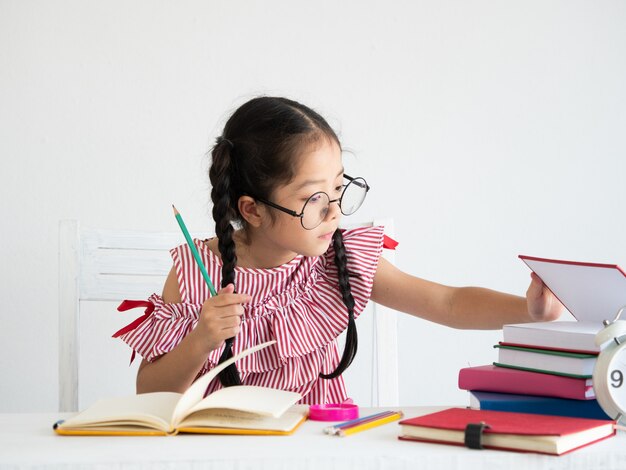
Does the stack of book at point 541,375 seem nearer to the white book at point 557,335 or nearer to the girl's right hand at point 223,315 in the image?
the white book at point 557,335

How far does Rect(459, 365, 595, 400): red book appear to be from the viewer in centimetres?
73

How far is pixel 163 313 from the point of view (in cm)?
120

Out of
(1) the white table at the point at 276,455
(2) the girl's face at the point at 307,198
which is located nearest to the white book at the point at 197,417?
(1) the white table at the point at 276,455

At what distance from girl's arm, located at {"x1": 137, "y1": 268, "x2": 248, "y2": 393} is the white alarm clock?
402mm

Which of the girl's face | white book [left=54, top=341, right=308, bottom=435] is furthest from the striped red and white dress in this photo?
white book [left=54, top=341, right=308, bottom=435]

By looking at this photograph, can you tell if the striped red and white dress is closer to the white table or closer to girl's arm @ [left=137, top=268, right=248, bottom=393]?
girl's arm @ [left=137, top=268, right=248, bottom=393]

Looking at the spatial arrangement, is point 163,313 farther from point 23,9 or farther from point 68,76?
point 23,9

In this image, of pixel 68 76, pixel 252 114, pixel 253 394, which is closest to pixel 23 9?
pixel 68 76

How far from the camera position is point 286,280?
4.06 ft

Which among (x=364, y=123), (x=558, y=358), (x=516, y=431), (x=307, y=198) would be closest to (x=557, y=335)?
(x=558, y=358)

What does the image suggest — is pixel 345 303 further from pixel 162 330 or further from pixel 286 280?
pixel 162 330

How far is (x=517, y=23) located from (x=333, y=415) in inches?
57.9

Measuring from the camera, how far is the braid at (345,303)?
3.94ft

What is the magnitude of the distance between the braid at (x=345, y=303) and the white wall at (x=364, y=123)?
24.8 inches
